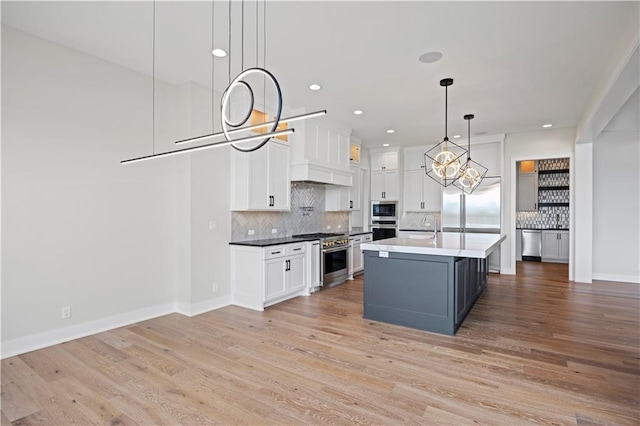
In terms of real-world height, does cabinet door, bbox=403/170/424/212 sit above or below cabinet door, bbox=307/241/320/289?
above

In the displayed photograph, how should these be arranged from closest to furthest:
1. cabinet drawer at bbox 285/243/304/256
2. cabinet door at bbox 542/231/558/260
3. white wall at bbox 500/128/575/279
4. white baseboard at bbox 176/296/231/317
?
1. white baseboard at bbox 176/296/231/317
2. cabinet drawer at bbox 285/243/304/256
3. white wall at bbox 500/128/575/279
4. cabinet door at bbox 542/231/558/260

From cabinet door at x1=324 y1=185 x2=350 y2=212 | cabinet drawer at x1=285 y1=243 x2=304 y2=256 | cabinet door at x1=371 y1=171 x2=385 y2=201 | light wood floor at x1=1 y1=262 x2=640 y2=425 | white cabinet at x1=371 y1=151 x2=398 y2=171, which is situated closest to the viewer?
light wood floor at x1=1 y1=262 x2=640 y2=425

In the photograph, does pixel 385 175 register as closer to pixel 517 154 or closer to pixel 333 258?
pixel 517 154

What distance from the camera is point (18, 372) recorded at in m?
2.69

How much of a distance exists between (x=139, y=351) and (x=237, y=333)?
91cm

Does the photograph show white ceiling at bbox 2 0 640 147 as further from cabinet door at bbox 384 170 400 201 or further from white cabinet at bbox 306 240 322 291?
cabinet door at bbox 384 170 400 201

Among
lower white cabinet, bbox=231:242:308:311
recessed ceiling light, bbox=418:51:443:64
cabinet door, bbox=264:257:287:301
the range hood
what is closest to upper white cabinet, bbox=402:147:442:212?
the range hood

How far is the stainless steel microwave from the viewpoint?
316 inches

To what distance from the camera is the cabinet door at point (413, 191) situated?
7883 mm

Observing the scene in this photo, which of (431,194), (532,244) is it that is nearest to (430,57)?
(431,194)

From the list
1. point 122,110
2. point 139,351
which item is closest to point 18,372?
point 139,351

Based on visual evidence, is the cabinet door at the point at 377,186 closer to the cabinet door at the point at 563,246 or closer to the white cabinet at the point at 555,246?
the white cabinet at the point at 555,246

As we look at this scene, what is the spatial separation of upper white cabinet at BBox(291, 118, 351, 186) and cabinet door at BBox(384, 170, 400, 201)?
1.86 m

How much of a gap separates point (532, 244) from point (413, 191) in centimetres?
362
